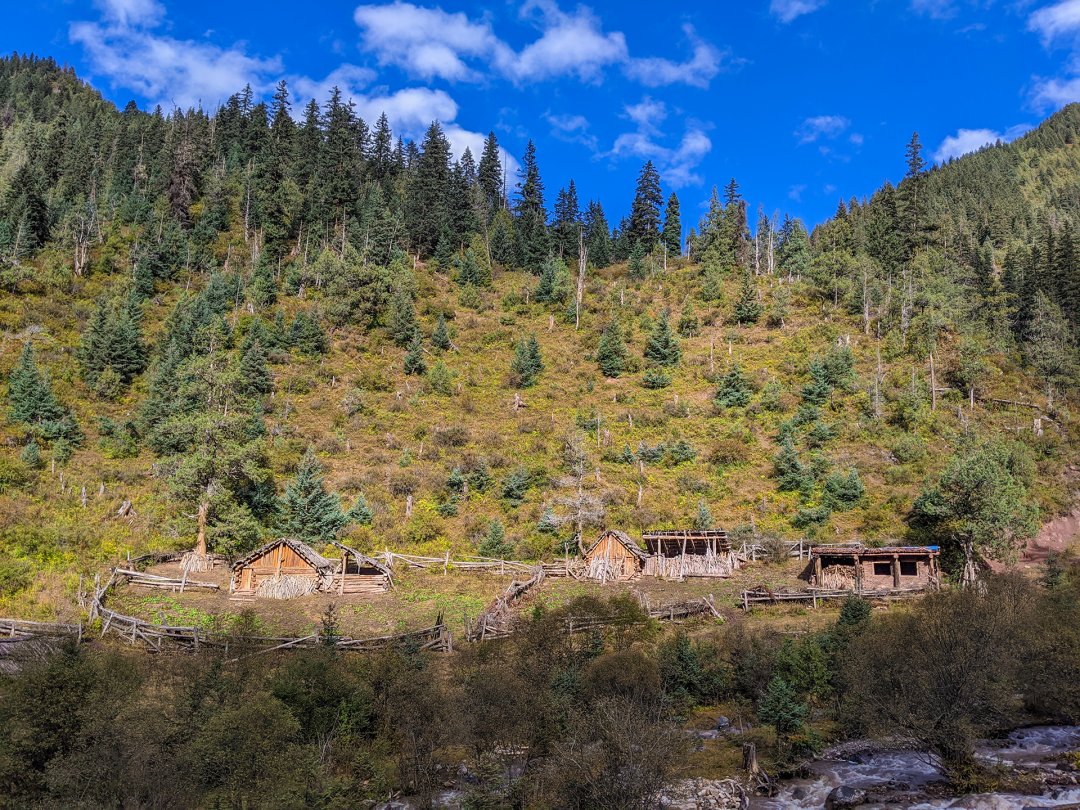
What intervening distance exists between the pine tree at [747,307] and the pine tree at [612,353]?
1628 centimetres

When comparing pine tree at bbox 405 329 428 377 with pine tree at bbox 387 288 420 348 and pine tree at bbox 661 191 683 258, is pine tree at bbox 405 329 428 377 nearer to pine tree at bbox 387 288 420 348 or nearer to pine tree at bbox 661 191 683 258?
pine tree at bbox 387 288 420 348

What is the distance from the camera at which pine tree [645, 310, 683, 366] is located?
75875 mm

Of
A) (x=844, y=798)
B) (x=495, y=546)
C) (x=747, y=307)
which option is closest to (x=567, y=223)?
(x=747, y=307)

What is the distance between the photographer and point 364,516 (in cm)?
4853

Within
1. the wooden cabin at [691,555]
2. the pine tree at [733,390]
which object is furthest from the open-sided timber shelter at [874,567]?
the pine tree at [733,390]

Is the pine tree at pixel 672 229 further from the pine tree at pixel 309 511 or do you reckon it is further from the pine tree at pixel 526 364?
the pine tree at pixel 309 511

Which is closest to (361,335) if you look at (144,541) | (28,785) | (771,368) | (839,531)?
(144,541)

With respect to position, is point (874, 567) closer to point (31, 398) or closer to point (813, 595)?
point (813, 595)

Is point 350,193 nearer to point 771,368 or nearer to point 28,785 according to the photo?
point 771,368

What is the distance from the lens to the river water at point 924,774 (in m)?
17.6

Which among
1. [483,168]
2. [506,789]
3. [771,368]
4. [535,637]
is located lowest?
[506,789]

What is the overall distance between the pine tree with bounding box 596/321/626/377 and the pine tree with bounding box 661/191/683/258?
3440cm

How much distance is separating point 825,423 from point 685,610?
32718 mm

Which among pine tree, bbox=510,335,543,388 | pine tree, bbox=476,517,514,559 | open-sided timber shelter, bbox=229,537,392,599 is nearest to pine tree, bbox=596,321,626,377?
pine tree, bbox=510,335,543,388
